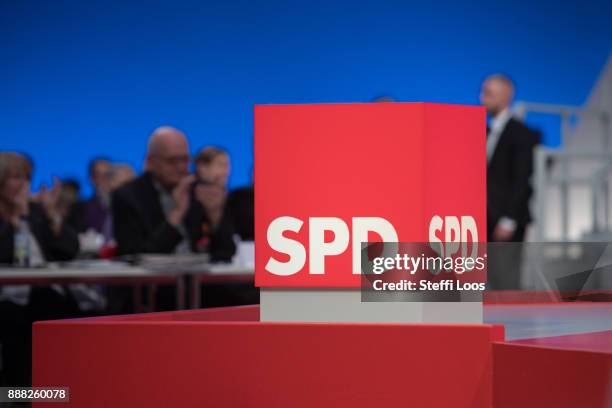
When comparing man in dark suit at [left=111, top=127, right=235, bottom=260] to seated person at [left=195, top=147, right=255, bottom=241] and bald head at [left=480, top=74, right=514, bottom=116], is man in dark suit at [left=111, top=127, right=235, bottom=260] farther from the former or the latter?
bald head at [left=480, top=74, right=514, bottom=116]

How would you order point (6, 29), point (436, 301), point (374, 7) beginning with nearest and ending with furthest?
point (436, 301) < point (374, 7) < point (6, 29)

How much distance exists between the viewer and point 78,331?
0.76 m

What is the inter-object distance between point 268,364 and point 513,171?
3350 mm

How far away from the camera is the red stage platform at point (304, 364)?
0.69 meters

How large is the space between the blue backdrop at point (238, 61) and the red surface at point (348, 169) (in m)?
4.93

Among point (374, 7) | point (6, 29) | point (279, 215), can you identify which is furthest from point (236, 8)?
point (279, 215)

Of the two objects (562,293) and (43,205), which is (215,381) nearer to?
(562,293)

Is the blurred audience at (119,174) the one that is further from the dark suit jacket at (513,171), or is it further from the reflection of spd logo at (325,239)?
the reflection of spd logo at (325,239)

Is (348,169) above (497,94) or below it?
below

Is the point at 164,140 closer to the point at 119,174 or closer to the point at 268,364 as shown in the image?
the point at 119,174

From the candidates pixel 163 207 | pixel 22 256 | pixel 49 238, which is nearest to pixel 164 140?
pixel 163 207

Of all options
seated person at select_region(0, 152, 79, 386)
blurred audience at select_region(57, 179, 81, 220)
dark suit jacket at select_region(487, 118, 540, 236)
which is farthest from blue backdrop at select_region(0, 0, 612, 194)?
seated person at select_region(0, 152, 79, 386)

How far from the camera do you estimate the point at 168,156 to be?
3512 millimetres

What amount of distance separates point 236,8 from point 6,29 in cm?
177
